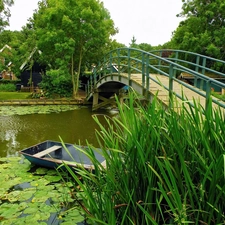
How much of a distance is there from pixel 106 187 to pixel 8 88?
19.0 meters

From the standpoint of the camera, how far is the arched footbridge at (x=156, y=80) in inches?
123

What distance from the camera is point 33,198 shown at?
3523mm

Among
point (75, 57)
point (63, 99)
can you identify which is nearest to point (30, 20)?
point (75, 57)

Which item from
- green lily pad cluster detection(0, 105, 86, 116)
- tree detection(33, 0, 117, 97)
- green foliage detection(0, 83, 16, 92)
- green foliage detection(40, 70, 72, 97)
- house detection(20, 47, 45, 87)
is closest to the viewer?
green lily pad cluster detection(0, 105, 86, 116)

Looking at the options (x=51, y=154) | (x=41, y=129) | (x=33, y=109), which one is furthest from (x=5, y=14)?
(x=51, y=154)

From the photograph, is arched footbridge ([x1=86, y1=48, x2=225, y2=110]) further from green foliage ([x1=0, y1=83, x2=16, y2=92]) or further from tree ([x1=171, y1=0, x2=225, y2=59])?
green foliage ([x1=0, y1=83, x2=16, y2=92])

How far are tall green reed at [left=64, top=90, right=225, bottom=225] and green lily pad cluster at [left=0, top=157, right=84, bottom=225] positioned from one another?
35.7 inches

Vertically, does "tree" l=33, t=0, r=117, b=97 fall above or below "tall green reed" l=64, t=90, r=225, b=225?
above

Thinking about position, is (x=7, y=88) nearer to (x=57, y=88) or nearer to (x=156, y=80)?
(x=57, y=88)

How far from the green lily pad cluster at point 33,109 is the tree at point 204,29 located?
7.99 metres

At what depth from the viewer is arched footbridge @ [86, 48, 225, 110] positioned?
3.12 m

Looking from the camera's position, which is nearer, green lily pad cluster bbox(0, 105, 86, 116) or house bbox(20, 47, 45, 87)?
green lily pad cluster bbox(0, 105, 86, 116)

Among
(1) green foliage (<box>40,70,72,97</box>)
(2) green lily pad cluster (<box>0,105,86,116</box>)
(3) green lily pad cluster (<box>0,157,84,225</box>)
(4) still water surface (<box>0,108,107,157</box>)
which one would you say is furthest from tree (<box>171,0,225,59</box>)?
(3) green lily pad cluster (<box>0,157,84,225</box>)

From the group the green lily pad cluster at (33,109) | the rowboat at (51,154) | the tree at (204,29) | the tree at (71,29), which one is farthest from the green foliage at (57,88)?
the rowboat at (51,154)
